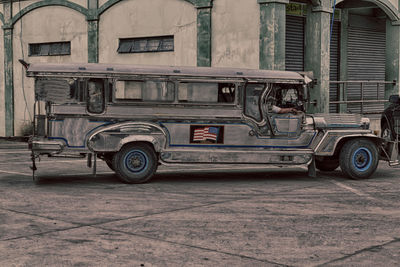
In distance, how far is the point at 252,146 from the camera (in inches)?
436

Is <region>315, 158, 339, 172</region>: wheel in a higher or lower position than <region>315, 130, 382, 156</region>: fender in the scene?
lower

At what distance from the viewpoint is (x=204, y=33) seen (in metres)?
18.3

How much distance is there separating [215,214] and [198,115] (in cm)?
327

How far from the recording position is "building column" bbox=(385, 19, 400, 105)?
70.9 feet

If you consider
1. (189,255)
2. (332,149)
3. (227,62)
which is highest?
(227,62)

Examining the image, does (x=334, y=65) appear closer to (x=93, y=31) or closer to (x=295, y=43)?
(x=295, y=43)

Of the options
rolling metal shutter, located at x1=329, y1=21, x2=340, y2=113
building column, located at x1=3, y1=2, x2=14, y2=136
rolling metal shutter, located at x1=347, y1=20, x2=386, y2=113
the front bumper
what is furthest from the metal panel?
building column, located at x1=3, y1=2, x2=14, y2=136

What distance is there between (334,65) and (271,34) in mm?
5707

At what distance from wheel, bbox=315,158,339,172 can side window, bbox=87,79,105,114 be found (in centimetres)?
471

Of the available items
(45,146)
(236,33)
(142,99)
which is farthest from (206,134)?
(236,33)

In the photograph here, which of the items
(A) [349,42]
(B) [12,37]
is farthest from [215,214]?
(B) [12,37]

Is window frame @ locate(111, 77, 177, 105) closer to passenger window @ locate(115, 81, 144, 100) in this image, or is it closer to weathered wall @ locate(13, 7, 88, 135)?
passenger window @ locate(115, 81, 144, 100)

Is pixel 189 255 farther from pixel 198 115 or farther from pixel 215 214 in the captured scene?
pixel 198 115

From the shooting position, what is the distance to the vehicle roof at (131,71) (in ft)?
34.2
